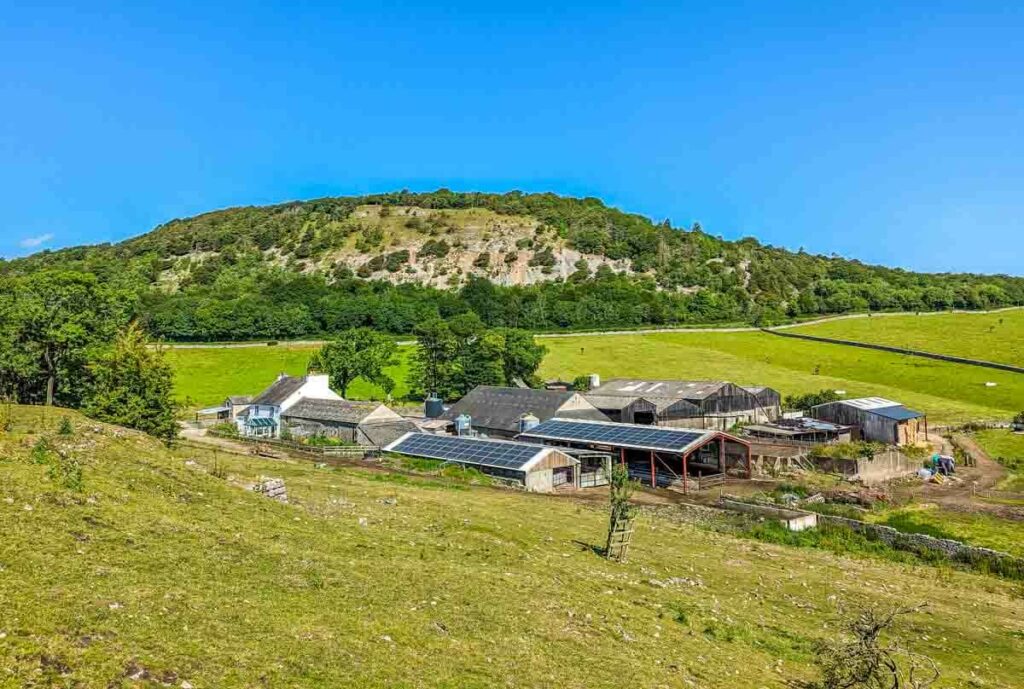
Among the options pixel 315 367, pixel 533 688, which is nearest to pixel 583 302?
pixel 315 367

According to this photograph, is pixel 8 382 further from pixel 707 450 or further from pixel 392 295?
pixel 392 295

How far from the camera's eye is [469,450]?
172 ft

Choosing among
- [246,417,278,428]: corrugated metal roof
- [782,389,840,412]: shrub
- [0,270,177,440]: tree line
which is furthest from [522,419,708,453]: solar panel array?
[782,389,840,412]: shrub

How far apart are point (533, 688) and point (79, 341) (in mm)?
58985

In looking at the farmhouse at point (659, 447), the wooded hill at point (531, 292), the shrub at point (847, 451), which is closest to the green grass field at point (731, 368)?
the wooded hill at point (531, 292)

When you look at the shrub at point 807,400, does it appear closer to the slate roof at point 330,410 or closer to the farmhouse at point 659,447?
the farmhouse at point 659,447

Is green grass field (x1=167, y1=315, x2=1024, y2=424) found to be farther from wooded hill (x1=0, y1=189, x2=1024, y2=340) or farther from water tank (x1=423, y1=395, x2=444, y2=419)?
water tank (x1=423, y1=395, x2=444, y2=419)

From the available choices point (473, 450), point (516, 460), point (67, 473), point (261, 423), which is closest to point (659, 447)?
point (516, 460)

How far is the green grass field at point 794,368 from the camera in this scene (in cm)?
8481

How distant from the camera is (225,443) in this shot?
6344 centimetres

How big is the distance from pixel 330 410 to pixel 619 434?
33.0 meters

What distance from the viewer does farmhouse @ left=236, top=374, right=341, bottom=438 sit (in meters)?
75.1

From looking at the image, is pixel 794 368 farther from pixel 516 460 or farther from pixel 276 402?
pixel 276 402

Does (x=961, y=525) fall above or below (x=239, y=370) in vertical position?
below
